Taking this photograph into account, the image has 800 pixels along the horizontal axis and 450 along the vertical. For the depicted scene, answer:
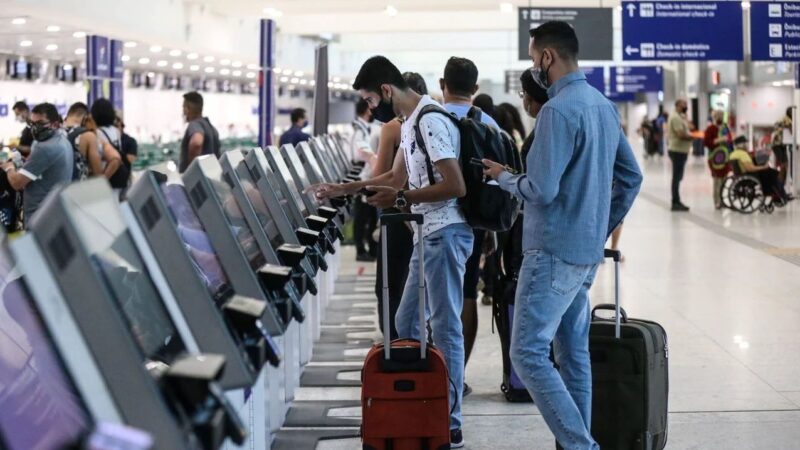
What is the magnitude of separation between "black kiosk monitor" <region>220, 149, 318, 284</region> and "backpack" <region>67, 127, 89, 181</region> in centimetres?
567

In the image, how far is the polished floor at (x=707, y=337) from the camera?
4980 mm

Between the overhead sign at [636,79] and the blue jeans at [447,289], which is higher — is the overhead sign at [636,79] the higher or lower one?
the higher one

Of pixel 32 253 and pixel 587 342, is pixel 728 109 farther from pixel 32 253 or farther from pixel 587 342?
pixel 32 253

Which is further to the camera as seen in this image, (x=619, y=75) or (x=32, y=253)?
(x=619, y=75)

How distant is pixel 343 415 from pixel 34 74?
22.5m

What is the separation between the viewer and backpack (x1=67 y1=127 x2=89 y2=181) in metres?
9.76

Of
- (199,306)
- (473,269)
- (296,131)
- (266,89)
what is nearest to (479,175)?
(473,269)

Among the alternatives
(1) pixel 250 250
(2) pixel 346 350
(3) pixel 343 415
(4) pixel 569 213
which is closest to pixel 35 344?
(1) pixel 250 250

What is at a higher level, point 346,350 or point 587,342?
point 587,342

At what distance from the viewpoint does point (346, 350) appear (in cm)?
701

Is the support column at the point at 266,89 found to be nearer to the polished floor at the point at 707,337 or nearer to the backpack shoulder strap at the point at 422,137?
the polished floor at the point at 707,337

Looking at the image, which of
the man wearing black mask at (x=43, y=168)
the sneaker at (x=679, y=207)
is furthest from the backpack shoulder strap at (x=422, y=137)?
the sneaker at (x=679, y=207)

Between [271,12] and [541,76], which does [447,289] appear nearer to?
[541,76]

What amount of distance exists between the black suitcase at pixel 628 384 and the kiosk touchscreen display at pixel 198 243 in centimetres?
159
